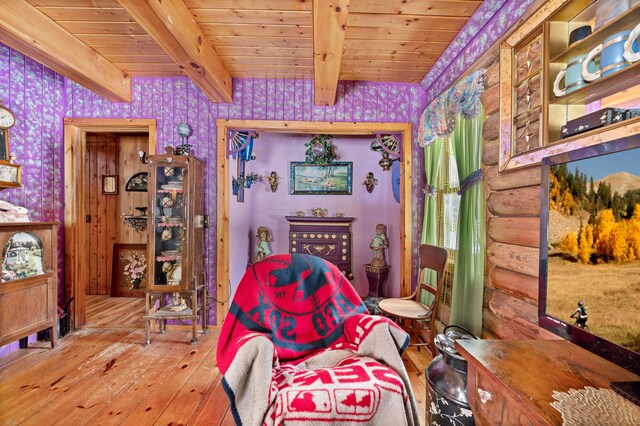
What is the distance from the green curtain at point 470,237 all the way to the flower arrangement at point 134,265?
409 cm

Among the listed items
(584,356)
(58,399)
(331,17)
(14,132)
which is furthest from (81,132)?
(584,356)

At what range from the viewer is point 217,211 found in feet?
9.73

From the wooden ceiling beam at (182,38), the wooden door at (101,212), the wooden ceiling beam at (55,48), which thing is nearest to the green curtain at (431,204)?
the wooden ceiling beam at (182,38)

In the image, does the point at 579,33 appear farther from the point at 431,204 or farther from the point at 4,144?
the point at 4,144

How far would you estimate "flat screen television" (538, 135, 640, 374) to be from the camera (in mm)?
770

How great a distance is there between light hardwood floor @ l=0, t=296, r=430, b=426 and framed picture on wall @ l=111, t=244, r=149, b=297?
1.25 metres

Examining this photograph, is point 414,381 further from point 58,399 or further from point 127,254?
point 127,254

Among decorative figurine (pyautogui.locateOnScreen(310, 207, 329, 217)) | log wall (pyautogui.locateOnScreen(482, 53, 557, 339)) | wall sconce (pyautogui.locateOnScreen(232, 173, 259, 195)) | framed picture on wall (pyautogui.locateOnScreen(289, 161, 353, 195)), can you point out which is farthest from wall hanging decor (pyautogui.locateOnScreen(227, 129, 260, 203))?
log wall (pyautogui.locateOnScreen(482, 53, 557, 339))

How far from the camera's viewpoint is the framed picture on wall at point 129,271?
4125 mm

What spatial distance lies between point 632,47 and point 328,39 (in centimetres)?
142

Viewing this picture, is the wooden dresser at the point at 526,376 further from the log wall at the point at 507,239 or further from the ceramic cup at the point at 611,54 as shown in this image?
the ceramic cup at the point at 611,54

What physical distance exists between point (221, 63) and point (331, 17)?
1366 mm

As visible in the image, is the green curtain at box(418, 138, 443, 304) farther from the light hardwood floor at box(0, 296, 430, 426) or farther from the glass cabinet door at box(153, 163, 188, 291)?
the glass cabinet door at box(153, 163, 188, 291)

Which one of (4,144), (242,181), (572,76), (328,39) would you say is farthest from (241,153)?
(572,76)
